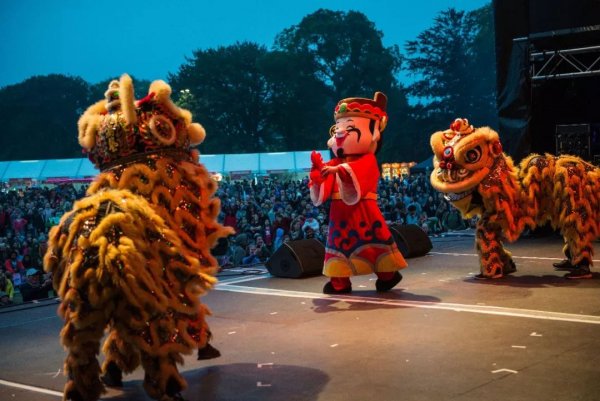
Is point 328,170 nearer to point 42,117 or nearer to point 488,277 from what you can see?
point 488,277

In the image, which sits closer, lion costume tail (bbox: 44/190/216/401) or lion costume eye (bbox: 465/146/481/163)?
lion costume tail (bbox: 44/190/216/401)

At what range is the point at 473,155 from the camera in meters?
7.37

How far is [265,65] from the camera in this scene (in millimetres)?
38938

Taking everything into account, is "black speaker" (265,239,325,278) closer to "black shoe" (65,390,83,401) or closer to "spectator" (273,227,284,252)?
"spectator" (273,227,284,252)

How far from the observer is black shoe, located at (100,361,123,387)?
4297mm

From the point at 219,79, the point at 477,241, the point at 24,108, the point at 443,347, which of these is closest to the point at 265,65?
the point at 219,79

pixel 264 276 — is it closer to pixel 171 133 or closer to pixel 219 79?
pixel 171 133

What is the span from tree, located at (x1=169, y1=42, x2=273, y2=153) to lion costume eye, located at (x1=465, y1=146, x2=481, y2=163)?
30238mm

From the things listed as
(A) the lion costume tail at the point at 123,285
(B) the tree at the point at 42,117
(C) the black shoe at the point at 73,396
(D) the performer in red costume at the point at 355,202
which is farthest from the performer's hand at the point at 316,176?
(B) the tree at the point at 42,117

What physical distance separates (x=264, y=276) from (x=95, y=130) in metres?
4.50

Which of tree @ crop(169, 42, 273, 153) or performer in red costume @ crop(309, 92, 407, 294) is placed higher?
tree @ crop(169, 42, 273, 153)

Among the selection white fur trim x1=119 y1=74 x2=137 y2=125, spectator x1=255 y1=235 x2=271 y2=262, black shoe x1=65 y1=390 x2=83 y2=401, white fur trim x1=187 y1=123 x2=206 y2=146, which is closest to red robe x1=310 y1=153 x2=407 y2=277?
white fur trim x1=187 y1=123 x2=206 y2=146

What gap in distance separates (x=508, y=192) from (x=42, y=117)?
4113cm

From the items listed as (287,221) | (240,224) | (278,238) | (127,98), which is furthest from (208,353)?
(240,224)
